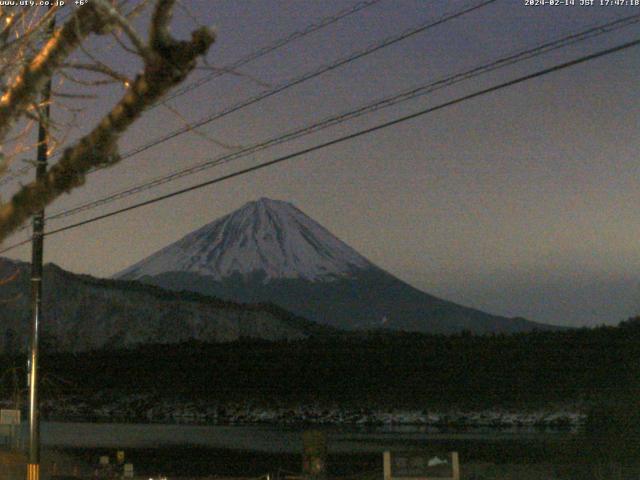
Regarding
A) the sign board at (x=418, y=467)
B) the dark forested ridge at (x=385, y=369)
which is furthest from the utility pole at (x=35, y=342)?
the dark forested ridge at (x=385, y=369)

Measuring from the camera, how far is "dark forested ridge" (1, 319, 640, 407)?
75000 mm

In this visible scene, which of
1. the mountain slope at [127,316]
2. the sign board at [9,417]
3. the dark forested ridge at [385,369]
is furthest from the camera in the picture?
the mountain slope at [127,316]

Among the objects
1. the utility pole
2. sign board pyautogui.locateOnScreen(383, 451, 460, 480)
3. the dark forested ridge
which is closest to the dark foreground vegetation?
the dark forested ridge

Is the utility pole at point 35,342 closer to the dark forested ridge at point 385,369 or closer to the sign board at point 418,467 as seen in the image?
the sign board at point 418,467

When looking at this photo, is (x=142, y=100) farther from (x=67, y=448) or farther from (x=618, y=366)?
(x=618, y=366)

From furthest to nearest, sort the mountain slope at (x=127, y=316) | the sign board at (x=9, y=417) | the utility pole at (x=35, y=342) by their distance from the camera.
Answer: the mountain slope at (x=127, y=316) < the sign board at (x=9, y=417) < the utility pole at (x=35, y=342)

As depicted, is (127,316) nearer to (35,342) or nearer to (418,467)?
(35,342)

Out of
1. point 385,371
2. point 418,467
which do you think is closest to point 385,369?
point 385,371

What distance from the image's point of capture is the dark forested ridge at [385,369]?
75000 mm

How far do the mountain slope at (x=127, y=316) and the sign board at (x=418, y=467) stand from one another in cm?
13336

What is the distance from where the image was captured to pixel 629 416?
105 ft

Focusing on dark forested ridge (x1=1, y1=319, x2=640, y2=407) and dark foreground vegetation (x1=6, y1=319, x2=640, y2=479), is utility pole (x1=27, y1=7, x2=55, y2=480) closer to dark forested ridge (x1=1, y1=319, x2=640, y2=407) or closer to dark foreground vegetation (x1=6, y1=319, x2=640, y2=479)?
dark foreground vegetation (x1=6, y1=319, x2=640, y2=479)

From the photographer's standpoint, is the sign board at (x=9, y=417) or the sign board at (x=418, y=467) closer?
the sign board at (x=418, y=467)

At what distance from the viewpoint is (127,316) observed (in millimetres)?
158000
